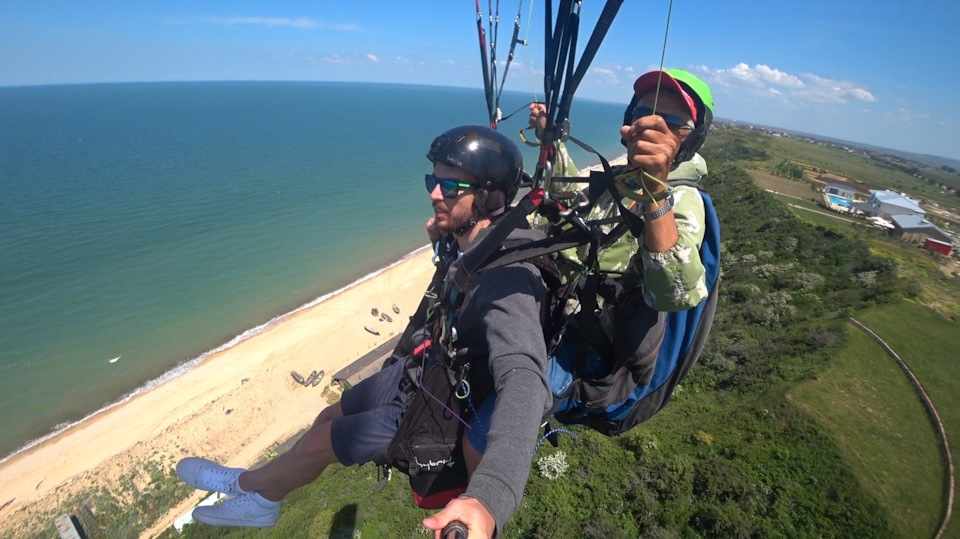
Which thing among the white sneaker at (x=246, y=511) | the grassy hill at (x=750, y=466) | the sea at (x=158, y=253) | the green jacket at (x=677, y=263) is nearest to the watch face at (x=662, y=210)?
the green jacket at (x=677, y=263)

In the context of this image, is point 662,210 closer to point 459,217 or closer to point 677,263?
point 677,263

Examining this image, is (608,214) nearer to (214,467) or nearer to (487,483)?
(487,483)

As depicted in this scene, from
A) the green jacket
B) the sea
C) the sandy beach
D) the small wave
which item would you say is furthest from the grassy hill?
the sea

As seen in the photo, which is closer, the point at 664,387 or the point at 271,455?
the point at 664,387

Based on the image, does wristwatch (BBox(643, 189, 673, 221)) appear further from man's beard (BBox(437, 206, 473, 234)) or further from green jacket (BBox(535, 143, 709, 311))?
man's beard (BBox(437, 206, 473, 234))

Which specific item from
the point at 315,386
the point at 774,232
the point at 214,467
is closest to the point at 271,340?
the point at 315,386
